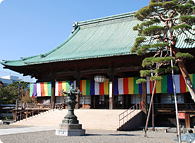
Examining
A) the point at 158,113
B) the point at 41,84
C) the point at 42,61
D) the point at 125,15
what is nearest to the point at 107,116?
the point at 158,113

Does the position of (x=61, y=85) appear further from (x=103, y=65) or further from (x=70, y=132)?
(x=70, y=132)

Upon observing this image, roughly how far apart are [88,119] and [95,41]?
8.37 metres

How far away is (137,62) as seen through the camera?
675 inches

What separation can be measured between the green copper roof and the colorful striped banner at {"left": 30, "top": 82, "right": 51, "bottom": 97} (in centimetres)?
270

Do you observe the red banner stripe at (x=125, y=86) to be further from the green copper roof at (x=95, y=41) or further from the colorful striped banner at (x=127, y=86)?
the green copper roof at (x=95, y=41)

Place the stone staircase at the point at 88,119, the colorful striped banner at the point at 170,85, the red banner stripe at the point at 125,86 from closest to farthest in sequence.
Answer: the stone staircase at the point at 88,119 < the colorful striped banner at the point at 170,85 < the red banner stripe at the point at 125,86

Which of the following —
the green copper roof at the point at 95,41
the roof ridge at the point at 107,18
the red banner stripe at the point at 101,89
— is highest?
the roof ridge at the point at 107,18

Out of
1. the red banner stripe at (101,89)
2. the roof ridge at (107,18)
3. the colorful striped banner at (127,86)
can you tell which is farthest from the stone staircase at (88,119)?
the roof ridge at (107,18)

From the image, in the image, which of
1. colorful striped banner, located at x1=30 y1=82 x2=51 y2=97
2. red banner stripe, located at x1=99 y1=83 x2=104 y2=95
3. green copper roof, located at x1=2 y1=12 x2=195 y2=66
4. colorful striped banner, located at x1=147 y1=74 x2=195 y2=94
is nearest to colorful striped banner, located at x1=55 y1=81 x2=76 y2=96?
colorful striped banner, located at x1=30 y1=82 x2=51 y2=97

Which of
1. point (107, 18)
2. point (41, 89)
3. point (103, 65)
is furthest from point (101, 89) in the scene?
point (107, 18)

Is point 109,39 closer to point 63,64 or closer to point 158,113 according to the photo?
point 63,64

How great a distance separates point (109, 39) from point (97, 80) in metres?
4.11

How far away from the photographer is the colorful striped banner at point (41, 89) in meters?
21.6

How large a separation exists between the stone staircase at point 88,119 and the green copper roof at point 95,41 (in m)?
4.07
